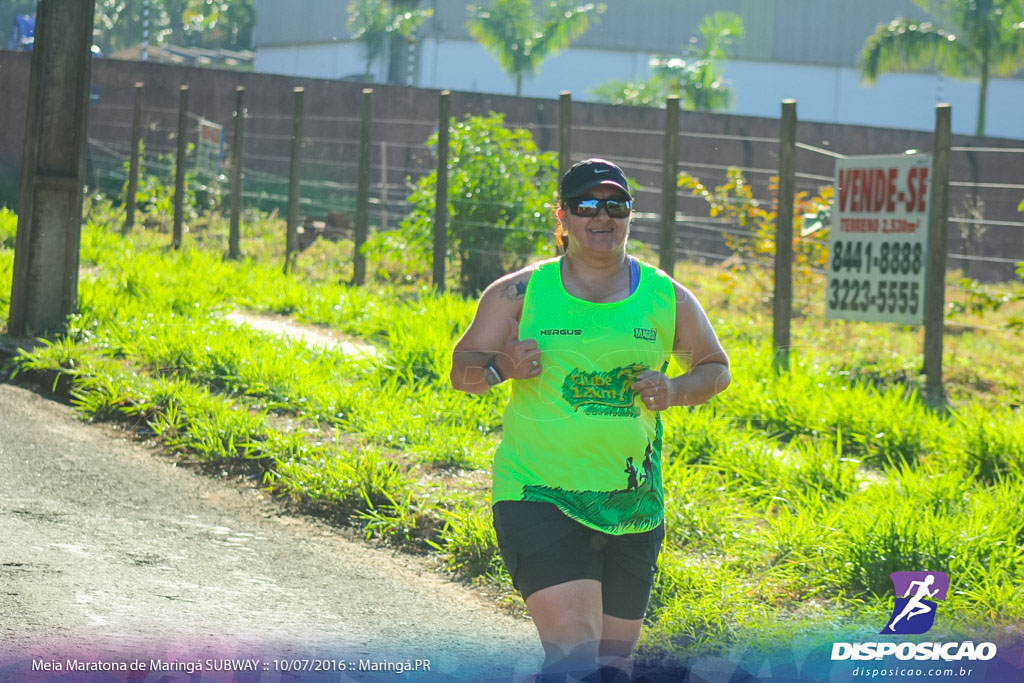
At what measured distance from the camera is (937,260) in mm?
9117

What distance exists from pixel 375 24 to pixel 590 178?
54826 millimetres

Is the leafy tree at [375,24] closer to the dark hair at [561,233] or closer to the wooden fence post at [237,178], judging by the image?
the wooden fence post at [237,178]

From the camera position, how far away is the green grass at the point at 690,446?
5070 millimetres

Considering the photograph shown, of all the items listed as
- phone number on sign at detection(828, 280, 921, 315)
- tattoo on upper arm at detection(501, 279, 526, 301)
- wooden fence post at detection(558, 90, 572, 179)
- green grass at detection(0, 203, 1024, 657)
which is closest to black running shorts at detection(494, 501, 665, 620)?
tattoo on upper arm at detection(501, 279, 526, 301)

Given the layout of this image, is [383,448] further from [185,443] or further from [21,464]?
[21,464]

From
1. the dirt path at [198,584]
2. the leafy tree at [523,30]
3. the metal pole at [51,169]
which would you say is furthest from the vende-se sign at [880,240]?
the leafy tree at [523,30]

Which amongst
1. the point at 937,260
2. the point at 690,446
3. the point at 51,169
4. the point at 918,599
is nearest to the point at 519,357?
the point at 918,599

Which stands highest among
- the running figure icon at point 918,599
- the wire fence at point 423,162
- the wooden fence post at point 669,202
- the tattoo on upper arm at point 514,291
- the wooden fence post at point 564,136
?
the wire fence at point 423,162

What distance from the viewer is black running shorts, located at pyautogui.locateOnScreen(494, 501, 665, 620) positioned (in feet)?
10.8

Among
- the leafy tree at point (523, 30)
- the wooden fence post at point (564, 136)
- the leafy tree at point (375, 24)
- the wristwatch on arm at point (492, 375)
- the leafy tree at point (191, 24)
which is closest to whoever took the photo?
the wristwatch on arm at point (492, 375)

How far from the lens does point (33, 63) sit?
9.28 m

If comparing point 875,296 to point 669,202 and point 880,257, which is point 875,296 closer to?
point 880,257

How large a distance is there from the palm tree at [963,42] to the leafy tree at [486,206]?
3346 centimetres

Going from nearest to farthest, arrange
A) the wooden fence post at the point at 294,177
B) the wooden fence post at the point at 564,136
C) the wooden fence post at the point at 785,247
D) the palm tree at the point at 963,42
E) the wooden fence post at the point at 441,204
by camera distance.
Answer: the wooden fence post at the point at 785,247 < the wooden fence post at the point at 564,136 < the wooden fence post at the point at 441,204 < the wooden fence post at the point at 294,177 < the palm tree at the point at 963,42
